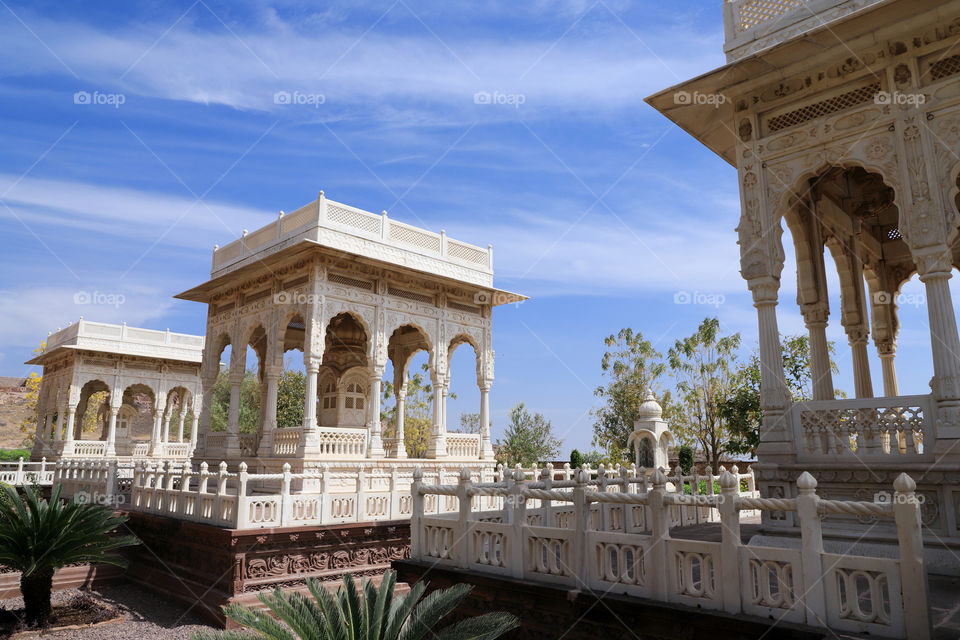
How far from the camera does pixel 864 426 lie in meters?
7.38

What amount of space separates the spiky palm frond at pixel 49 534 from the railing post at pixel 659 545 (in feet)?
29.0

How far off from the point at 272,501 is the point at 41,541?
3271 mm

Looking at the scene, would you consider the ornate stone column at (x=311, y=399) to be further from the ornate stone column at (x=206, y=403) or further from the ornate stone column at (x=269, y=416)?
the ornate stone column at (x=206, y=403)

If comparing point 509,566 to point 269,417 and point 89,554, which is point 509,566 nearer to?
point 89,554

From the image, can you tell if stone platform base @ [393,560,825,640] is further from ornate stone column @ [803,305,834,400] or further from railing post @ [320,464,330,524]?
ornate stone column @ [803,305,834,400]

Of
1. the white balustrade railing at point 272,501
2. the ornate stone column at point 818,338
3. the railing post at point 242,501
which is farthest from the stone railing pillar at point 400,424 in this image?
the ornate stone column at point 818,338

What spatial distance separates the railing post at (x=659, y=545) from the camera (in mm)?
5074

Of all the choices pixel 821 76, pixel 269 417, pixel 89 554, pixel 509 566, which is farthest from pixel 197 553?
pixel 821 76

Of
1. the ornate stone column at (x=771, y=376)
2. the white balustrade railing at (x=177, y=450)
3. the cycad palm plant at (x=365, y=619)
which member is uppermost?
the ornate stone column at (x=771, y=376)

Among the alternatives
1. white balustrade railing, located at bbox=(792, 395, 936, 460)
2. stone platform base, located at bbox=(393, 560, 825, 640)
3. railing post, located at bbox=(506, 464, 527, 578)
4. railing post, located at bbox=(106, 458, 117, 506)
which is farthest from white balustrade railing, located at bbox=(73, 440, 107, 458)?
white balustrade railing, located at bbox=(792, 395, 936, 460)

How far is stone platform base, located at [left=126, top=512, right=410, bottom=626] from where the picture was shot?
1014cm

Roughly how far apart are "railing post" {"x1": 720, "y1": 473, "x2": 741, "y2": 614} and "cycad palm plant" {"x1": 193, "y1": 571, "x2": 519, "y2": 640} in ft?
5.85

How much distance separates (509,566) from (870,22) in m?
7.45

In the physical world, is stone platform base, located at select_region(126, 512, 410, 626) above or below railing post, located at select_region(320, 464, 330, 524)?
A: below
